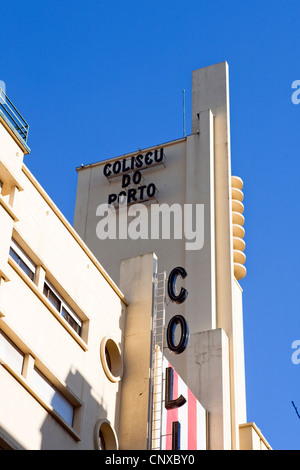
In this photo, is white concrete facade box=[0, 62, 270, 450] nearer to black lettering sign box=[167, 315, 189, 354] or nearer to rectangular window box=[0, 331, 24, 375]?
rectangular window box=[0, 331, 24, 375]

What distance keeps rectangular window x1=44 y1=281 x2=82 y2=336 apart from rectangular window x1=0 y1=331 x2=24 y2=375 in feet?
9.28

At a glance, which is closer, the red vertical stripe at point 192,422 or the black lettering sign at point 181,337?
the black lettering sign at point 181,337

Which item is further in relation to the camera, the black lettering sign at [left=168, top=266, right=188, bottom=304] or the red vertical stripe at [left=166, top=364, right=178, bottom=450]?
the black lettering sign at [left=168, top=266, right=188, bottom=304]

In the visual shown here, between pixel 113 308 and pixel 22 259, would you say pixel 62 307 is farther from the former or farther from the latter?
pixel 113 308

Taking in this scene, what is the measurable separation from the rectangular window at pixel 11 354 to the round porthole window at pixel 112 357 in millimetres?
4828

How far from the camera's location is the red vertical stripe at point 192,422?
1159 inches

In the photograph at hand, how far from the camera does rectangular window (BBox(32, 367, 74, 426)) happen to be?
2394 centimetres

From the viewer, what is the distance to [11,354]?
23.0m

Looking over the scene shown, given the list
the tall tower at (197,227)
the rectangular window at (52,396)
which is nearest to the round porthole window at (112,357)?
the rectangular window at (52,396)

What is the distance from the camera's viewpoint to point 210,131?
1645 inches

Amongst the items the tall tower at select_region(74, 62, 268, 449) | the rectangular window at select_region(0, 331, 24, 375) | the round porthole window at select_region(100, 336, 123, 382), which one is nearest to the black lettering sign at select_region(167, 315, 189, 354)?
the round porthole window at select_region(100, 336, 123, 382)

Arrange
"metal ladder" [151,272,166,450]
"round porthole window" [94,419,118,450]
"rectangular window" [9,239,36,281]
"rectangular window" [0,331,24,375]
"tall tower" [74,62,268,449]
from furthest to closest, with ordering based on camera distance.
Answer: "tall tower" [74,62,268,449]
"metal ladder" [151,272,166,450]
"round porthole window" [94,419,118,450]
"rectangular window" [9,239,36,281]
"rectangular window" [0,331,24,375]

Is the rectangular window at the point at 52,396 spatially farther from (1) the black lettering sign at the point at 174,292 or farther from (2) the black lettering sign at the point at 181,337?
(1) the black lettering sign at the point at 174,292

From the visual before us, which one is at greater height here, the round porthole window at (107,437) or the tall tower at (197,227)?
the tall tower at (197,227)
